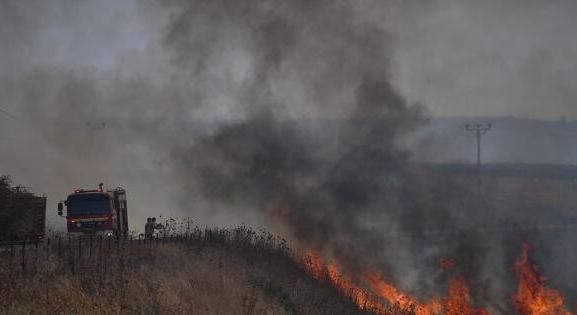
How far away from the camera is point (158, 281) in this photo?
18.6 m

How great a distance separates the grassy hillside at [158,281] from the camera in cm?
1547

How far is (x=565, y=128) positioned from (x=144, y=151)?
80.5 metres

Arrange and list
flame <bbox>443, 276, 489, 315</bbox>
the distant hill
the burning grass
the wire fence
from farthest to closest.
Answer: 1. the distant hill
2. flame <bbox>443, 276, 489, 315</bbox>
3. the wire fence
4. the burning grass

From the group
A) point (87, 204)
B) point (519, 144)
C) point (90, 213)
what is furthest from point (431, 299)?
point (519, 144)

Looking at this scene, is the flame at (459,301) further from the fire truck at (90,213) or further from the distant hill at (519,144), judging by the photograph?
the distant hill at (519,144)

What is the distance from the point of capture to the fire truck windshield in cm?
2808

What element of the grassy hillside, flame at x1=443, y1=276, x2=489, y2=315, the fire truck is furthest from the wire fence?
flame at x1=443, y1=276, x2=489, y2=315

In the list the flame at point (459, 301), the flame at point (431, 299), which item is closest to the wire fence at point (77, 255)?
the flame at point (431, 299)

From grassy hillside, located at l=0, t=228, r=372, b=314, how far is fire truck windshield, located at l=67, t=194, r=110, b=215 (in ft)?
13.0

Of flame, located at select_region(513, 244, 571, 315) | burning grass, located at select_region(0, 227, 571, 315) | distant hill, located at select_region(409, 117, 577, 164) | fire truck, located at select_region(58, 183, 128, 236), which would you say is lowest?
flame, located at select_region(513, 244, 571, 315)

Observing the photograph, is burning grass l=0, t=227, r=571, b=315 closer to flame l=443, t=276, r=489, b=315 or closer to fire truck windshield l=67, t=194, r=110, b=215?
flame l=443, t=276, r=489, b=315

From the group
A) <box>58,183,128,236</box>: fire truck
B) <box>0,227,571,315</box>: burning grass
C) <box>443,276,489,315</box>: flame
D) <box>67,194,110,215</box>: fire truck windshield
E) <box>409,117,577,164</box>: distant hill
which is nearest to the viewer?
<box>0,227,571,315</box>: burning grass

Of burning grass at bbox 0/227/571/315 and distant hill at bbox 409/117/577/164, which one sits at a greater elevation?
distant hill at bbox 409/117/577/164

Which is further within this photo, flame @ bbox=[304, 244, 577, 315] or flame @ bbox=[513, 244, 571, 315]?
flame @ bbox=[513, 244, 571, 315]
